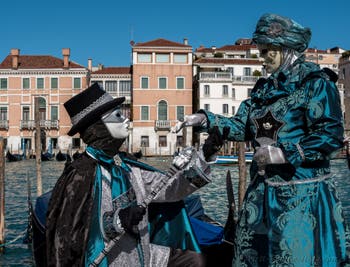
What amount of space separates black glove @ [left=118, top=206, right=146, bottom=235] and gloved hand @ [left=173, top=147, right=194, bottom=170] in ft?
0.60

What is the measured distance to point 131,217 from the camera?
5.68 feet

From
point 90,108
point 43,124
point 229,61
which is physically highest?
point 229,61

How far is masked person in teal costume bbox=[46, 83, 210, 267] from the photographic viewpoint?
5.82ft

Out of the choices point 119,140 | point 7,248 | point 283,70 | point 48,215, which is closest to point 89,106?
point 119,140

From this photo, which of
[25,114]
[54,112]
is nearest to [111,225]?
[54,112]

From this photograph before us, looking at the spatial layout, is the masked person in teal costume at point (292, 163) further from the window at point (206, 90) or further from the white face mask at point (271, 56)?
the window at point (206, 90)

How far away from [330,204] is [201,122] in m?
0.51

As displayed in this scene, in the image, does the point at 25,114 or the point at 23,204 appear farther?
the point at 25,114

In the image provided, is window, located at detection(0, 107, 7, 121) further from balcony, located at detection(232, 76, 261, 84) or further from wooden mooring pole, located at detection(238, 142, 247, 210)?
wooden mooring pole, located at detection(238, 142, 247, 210)

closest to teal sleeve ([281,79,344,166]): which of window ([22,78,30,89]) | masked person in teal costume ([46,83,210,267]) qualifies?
masked person in teal costume ([46,83,210,267])

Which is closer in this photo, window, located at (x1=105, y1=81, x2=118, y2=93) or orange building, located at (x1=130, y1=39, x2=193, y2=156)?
orange building, located at (x1=130, y1=39, x2=193, y2=156)

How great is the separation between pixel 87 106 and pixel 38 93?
26010mm

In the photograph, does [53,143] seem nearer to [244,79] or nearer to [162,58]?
[162,58]

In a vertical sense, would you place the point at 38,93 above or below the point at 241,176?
above
